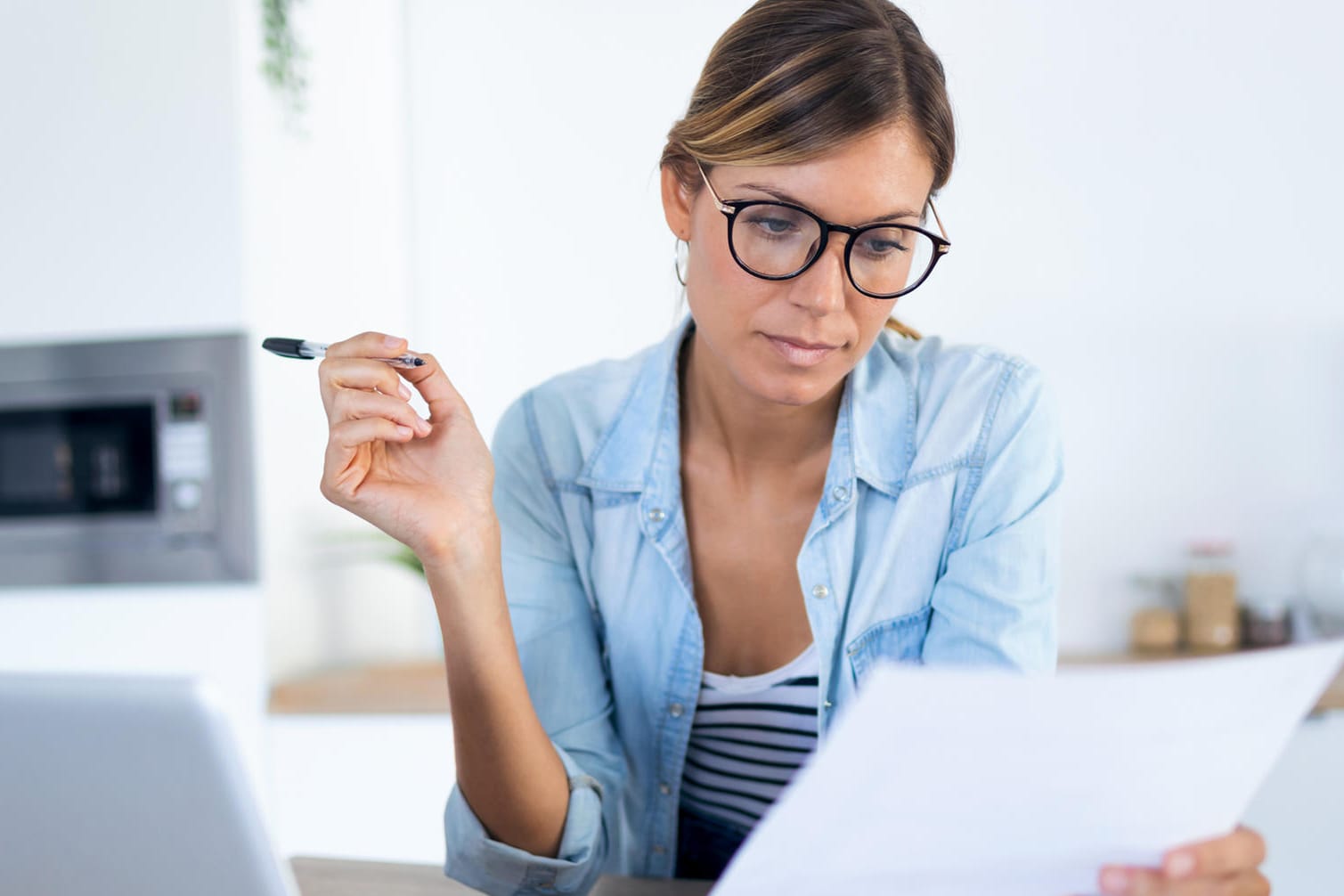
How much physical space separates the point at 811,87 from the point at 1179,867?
0.70 meters

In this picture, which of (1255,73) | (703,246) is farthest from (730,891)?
(1255,73)

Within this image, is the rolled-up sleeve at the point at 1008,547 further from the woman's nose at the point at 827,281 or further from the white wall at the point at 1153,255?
the white wall at the point at 1153,255

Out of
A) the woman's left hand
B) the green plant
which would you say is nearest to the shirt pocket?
the woman's left hand

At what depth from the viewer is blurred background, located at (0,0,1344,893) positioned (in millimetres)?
2207

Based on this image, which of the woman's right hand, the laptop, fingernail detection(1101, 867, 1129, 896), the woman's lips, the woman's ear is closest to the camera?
the laptop

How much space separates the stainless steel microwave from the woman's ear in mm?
1240

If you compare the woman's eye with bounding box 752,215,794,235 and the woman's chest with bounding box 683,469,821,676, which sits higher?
the woman's eye with bounding box 752,215,794,235

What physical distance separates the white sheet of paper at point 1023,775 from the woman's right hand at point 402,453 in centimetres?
51

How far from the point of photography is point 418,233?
2840 mm

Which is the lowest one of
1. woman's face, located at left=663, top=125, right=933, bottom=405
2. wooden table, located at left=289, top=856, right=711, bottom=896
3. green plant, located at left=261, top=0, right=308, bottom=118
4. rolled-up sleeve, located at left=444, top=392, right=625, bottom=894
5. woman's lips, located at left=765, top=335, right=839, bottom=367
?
wooden table, located at left=289, top=856, right=711, bottom=896

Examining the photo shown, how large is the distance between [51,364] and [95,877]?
1996 mm

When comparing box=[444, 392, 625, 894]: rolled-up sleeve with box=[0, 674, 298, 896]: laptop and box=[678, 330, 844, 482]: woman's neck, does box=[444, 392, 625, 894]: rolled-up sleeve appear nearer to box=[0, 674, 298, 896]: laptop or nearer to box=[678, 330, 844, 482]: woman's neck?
box=[678, 330, 844, 482]: woman's neck

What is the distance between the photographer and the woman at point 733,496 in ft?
3.41

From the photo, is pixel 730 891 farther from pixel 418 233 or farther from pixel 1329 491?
pixel 418 233
